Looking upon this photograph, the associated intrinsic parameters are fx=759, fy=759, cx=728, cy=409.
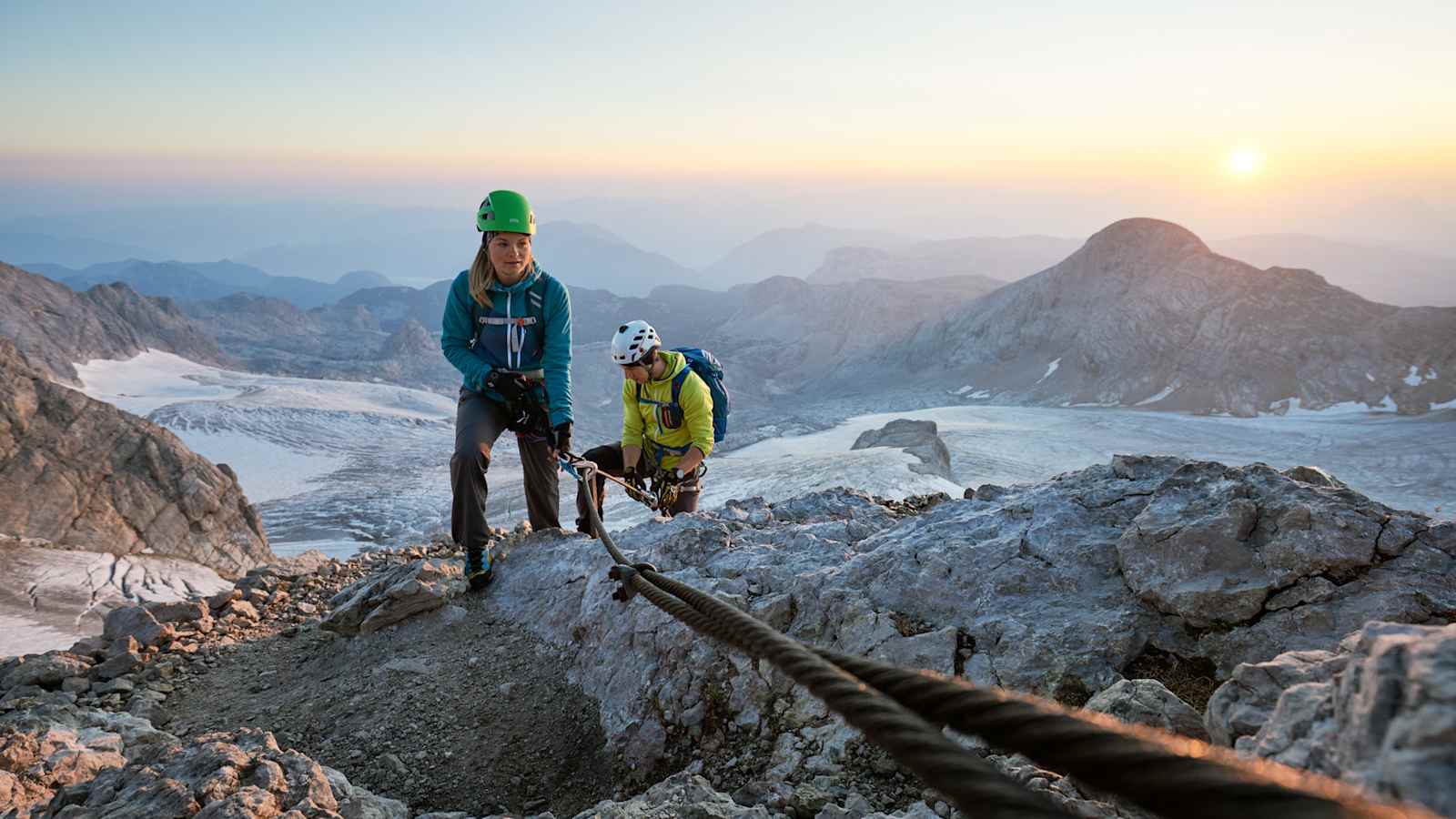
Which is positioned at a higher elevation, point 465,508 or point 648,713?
point 465,508

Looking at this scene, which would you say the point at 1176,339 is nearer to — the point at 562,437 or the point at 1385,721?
the point at 562,437

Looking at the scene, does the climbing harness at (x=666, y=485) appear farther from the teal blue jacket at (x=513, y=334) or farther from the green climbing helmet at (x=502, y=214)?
the green climbing helmet at (x=502, y=214)

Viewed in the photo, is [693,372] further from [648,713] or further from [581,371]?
[581,371]

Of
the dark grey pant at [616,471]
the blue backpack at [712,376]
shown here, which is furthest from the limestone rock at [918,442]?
the blue backpack at [712,376]

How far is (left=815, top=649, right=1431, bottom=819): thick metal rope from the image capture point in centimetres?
106

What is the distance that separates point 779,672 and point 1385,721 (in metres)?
2.98

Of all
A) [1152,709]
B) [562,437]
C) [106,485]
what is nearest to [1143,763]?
[1152,709]

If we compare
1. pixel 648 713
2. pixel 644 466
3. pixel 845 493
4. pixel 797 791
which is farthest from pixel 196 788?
pixel 845 493

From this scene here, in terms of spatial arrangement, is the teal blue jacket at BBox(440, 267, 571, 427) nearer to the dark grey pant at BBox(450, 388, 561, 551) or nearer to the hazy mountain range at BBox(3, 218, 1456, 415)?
the dark grey pant at BBox(450, 388, 561, 551)

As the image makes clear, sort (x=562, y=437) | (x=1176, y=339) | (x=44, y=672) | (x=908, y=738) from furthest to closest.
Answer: (x=1176, y=339) → (x=562, y=437) → (x=44, y=672) → (x=908, y=738)

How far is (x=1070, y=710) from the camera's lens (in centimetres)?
140

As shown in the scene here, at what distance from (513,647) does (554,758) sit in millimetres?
1493

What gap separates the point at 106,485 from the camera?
23.1 metres

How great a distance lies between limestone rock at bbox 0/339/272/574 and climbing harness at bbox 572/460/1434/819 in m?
26.1
